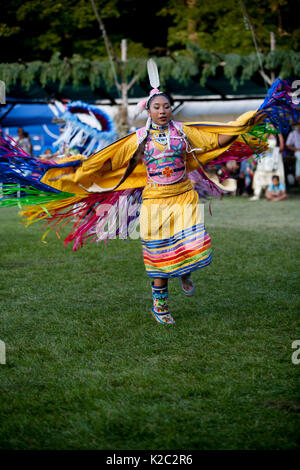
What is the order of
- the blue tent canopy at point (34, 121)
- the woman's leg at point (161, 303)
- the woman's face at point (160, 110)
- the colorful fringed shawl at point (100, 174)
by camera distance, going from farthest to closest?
1. the blue tent canopy at point (34, 121)
2. the colorful fringed shawl at point (100, 174)
3. the woman's face at point (160, 110)
4. the woman's leg at point (161, 303)

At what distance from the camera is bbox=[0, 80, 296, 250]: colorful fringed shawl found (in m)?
4.63

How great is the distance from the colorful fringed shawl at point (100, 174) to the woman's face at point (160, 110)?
192mm

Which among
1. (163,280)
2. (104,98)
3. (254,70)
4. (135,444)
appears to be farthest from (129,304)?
(104,98)

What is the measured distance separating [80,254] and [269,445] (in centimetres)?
507

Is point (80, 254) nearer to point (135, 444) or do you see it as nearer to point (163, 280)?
point (163, 280)

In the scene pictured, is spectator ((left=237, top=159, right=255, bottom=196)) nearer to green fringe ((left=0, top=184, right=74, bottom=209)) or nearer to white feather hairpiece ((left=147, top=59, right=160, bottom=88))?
white feather hairpiece ((left=147, top=59, right=160, bottom=88))

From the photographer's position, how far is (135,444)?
8.20ft

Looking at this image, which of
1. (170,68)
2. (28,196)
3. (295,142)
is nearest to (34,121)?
(170,68)

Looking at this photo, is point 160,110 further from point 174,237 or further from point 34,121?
point 34,121

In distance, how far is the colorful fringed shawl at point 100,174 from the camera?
4633 mm

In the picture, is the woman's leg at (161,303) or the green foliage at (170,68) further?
the green foliage at (170,68)

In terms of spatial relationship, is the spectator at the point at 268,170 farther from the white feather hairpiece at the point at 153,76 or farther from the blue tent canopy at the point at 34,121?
the white feather hairpiece at the point at 153,76

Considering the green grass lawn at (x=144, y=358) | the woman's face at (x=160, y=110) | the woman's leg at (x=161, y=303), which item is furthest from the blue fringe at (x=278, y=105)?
the woman's leg at (x=161, y=303)

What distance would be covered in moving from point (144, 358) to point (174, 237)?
1.12 meters
